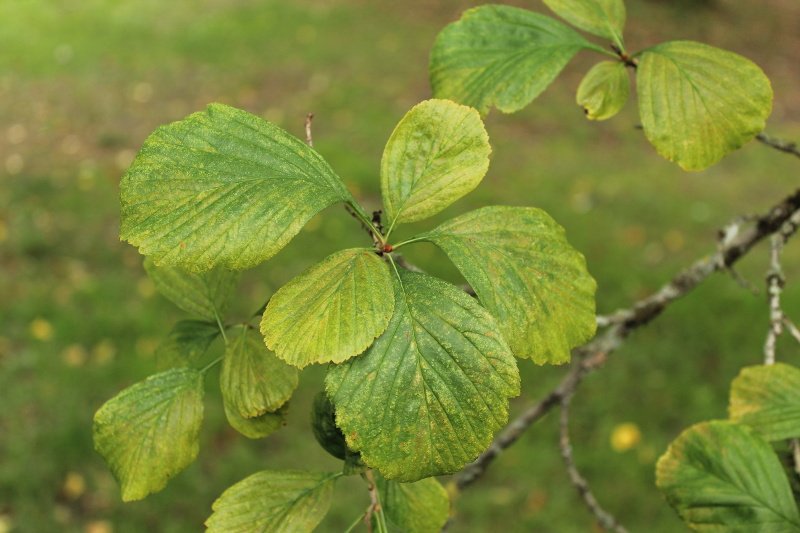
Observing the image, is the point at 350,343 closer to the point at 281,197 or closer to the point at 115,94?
the point at 281,197

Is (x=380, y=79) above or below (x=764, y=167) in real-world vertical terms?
above

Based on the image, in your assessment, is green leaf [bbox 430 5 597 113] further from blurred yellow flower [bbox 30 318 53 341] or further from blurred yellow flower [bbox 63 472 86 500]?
blurred yellow flower [bbox 30 318 53 341]

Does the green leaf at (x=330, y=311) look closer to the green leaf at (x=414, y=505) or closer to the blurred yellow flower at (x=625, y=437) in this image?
the green leaf at (x=414, y=505)

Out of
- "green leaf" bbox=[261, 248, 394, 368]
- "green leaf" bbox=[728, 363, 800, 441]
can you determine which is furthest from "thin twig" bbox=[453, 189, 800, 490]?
"green leaf" bbox=[261, 248, 394, 368]

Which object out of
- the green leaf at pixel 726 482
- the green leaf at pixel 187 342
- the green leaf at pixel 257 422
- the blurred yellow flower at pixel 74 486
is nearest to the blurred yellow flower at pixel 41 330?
the blurred yellow flower at pixel 74 486

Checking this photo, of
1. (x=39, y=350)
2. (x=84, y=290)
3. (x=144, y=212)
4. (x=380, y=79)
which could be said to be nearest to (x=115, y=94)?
(x=380, y=79)
